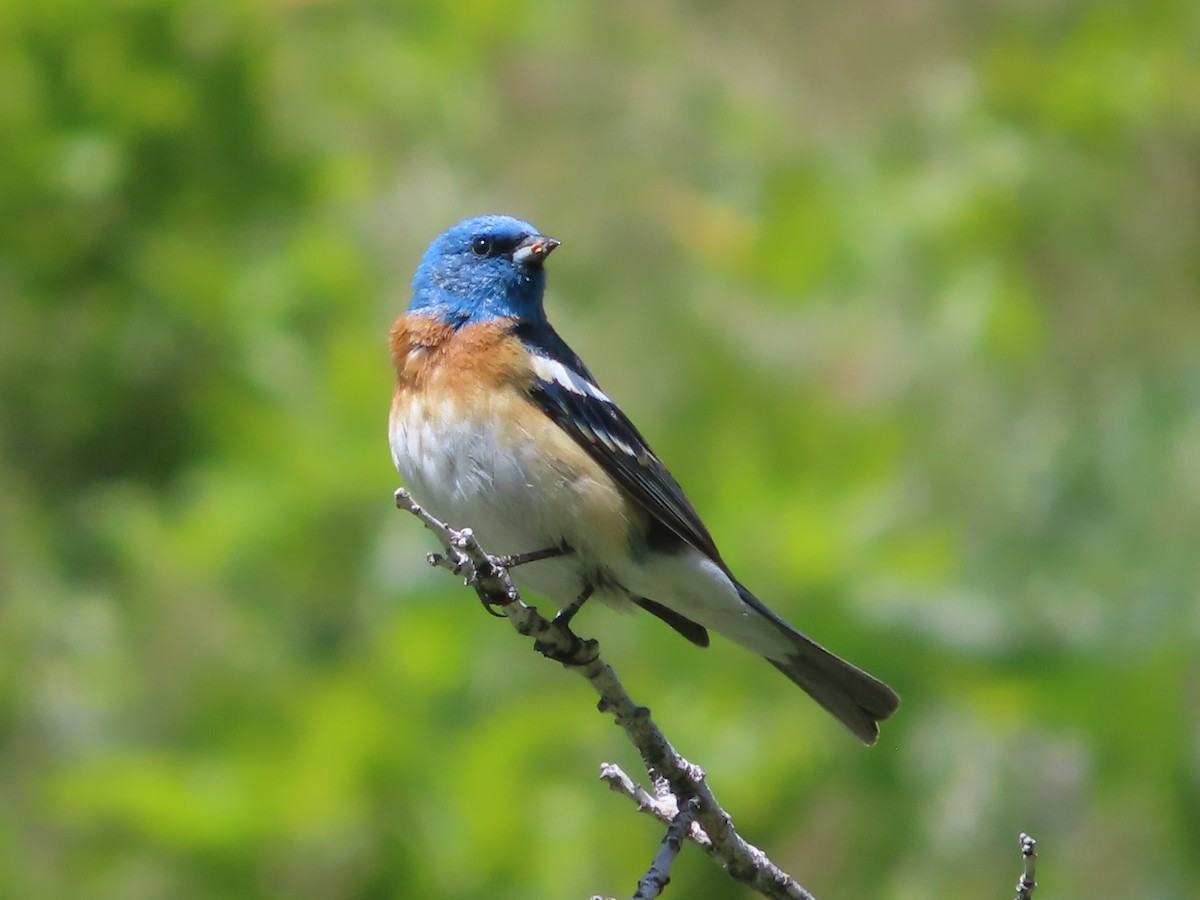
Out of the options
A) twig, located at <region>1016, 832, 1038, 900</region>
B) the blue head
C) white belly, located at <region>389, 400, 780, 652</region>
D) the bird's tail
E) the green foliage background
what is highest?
the green foliage background

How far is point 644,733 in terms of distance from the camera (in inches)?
113

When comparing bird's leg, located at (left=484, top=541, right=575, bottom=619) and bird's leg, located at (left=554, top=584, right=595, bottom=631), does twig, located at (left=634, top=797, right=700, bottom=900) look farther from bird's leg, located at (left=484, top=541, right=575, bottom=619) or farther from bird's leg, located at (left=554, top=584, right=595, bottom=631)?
bird's leg, located at (left=484, top=541, right=575, bottom=619)

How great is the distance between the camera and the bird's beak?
404cm

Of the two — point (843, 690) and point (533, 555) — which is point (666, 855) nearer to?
point (533, 555)

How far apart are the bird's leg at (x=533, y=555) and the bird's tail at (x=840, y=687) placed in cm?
51

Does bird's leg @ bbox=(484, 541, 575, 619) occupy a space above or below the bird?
below

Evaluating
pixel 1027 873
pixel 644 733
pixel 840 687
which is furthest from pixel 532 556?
pixel 1027 873

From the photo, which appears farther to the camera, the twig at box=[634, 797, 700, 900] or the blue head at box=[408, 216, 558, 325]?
the blue head at box=[408, 216, 558, 325]

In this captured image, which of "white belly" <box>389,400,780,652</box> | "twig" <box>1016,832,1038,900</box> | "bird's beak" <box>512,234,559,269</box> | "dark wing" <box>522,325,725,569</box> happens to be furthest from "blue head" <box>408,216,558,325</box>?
"twig" <box>1016,832,1038,900</box>

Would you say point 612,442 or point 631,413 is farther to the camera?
point 631,413

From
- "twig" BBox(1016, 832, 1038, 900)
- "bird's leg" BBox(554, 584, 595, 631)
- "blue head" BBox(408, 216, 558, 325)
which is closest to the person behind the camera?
"twig" BBox(1016, 832, 1038, 900)

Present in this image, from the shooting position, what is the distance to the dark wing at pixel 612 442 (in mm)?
3641

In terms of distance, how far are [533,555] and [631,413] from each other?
306 cm

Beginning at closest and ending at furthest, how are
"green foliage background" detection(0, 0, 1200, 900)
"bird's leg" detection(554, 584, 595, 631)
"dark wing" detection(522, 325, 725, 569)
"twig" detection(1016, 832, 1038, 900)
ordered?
"twig" detection(1016, 832, 1038, 900) → "bird's leg" detection(554, 584, 595, 631) → "dark wing" detection(522, 325, 725, 569) → "green foliage background" detection(0, 0, 1200, 900)
